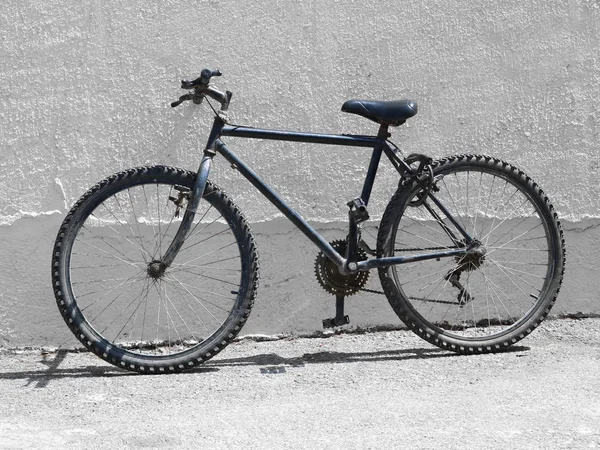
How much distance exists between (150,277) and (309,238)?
0.87 metres

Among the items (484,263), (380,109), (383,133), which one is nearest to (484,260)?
(484,263)

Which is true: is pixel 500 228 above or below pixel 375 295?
above

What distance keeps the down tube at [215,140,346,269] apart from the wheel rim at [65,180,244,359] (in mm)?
341

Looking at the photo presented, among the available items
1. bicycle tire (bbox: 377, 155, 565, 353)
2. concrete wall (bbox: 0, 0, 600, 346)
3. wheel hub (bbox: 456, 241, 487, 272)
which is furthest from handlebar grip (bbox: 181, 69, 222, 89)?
wheel hub (bbox: 456, 241, 487, 272)

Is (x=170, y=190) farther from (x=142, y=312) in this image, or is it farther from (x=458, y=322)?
(x=458, y=322)

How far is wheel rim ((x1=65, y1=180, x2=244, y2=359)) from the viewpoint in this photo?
19.0 feet

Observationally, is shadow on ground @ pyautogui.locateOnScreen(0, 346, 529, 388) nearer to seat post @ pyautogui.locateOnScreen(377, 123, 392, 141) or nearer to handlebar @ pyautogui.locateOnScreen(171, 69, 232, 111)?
seat post @ pyautogui.locateOnScreen(377, 123, 392, 141)

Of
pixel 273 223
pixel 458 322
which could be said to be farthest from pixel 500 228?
pixel 273 223

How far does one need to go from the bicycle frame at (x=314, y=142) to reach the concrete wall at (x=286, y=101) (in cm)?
38

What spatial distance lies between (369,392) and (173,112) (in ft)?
6.16

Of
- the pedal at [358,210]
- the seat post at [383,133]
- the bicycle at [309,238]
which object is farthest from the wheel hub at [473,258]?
the seat post at [383,133]

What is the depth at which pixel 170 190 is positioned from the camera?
5.58 meters

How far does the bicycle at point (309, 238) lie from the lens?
5363 millimetres

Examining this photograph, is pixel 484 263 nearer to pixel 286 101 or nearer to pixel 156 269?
pixel 286 101
